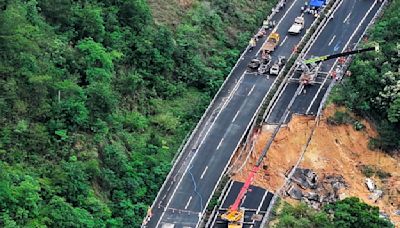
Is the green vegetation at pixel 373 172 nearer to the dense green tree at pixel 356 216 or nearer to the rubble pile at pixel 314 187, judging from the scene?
the rubble pile at pixel 314 187

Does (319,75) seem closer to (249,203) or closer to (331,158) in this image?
(331,158)

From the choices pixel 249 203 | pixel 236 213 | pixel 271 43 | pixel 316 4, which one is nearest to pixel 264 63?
pixel 271 43

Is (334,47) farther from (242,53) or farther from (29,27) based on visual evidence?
(29,27)

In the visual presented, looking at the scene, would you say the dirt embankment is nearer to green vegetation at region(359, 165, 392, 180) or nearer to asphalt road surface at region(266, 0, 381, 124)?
green vegetation at region(359, 165, 392, 180)

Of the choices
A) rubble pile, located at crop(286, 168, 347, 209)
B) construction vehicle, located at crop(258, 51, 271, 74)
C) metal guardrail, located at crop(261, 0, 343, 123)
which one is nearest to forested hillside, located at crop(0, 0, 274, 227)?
construction vehicle, located at crop(258, 51, 271, 74)

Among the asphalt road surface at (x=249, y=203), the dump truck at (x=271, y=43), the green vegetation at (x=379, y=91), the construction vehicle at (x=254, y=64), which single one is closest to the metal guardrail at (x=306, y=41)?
the dump truck at (x=271, y=43)
